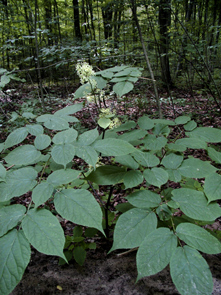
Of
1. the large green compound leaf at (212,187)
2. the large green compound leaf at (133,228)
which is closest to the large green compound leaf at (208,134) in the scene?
the large green compound leaf at (212,187)

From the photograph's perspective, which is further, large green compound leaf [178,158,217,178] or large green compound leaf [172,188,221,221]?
large green compound leaf [178,158,217,178]

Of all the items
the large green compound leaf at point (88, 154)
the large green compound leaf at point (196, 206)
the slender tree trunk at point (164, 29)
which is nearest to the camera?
the large green compound leaf at point (196, 206)

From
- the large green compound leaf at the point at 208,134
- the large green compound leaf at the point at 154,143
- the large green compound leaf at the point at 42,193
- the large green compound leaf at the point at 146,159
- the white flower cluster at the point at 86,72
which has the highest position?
the white flower cluster at the point at 86,72

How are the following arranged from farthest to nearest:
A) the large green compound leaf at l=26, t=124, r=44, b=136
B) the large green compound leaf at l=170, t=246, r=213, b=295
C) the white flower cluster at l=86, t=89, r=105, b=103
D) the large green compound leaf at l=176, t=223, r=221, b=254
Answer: the white flower cluster at l=86, t=89, r=105, b=103 < the large green compound leaf at l=26, t=124, r=44, b=136 < the large green compound leaf at l=176, t=223, r=221, b=254 < the large green compound leaf at l=170, t=246, r=213, b=295

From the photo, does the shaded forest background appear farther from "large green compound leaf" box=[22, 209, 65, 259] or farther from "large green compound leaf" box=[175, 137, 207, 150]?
"large green compound leaf" box=[22, 209, 65, 259]

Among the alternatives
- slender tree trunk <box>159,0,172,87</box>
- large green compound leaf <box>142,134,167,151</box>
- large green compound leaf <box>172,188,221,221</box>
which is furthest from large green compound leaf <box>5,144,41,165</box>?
slender tree trunk <box>159,0,172,87</box>

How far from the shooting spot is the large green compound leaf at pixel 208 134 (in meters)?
1.34

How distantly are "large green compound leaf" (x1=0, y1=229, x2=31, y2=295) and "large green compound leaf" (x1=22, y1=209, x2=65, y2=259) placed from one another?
5 cm

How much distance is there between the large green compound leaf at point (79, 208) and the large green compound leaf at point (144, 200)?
0.22 meters

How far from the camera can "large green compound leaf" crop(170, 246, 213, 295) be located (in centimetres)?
71

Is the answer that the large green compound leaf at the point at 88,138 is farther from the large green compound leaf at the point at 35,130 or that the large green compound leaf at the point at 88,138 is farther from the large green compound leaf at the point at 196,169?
the large green compound leaf at the point at 196,169

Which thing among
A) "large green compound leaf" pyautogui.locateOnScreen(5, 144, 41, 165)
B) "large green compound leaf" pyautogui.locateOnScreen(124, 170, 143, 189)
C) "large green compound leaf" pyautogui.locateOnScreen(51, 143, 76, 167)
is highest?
"large green compound leaf" pyautogui.locateOnScreen(51, 143, 76, 167)

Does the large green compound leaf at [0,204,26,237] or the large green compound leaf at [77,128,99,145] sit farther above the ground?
the large green compound leaf at [77,128,99,145]

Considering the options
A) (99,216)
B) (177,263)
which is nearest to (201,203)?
(177,263)
